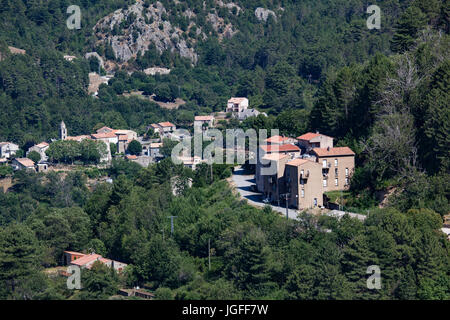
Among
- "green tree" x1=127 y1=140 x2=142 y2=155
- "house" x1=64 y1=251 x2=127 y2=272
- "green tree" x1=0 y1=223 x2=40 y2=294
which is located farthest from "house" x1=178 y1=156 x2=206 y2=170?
"green tree" x1=0 y1=223 x2=40 y2=294

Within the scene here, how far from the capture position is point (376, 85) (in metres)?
37.0

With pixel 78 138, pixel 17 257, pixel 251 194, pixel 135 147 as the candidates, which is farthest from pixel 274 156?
pixel 78 138

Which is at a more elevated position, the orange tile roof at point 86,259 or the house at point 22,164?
the house at point 22,164

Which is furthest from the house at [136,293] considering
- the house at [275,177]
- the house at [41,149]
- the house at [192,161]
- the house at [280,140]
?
the house at [41,149]

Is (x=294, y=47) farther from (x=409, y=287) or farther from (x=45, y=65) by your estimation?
(x=409, y=287)

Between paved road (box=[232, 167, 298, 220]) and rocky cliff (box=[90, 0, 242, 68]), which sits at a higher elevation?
rocky cliff (box=[90, 0, 242, 68])

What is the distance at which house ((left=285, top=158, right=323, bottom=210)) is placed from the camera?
3362 centimetres

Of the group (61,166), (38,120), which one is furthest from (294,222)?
(38,120)

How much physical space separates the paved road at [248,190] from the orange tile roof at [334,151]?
2.94 metres

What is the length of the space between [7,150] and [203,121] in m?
17.2

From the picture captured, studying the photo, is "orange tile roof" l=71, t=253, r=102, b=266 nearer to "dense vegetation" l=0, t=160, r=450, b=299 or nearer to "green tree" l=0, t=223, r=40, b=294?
"dense vegetation" l=0, t=160, r=450, b=299

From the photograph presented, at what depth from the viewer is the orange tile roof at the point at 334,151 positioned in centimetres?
3512

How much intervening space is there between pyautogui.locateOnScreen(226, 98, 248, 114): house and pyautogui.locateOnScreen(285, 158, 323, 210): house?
36.7m

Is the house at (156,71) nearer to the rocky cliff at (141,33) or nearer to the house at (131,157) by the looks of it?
the rocky cliff at (141,33)
